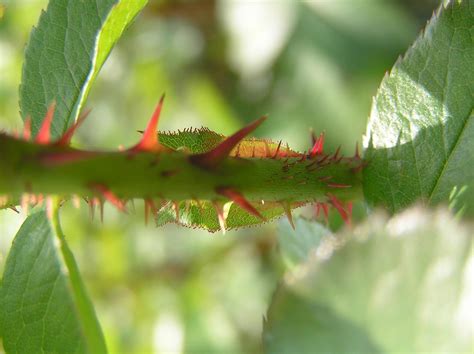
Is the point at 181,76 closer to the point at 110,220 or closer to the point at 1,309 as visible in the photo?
the point at 110,220

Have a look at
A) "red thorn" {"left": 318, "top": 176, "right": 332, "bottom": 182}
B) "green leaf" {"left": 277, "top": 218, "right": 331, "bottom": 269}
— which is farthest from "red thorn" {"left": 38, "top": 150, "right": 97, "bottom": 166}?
"green leaf" {"left": 277, "top": 218, "right": 331, "bottom": 269}

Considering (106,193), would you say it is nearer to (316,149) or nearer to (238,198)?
(238,198)

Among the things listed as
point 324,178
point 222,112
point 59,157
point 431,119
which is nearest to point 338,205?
point 324,178

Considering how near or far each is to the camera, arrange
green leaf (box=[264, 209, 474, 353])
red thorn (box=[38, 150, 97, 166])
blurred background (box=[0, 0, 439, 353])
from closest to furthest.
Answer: green leaf (box=[264, 209, 474, 353]), red thorn (box=[38, 150, 97, 166]), blurred background (box=[0, 0, 439, 353])

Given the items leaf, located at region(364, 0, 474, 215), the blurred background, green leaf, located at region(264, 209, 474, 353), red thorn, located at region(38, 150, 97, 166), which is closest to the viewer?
green leaf, located at region(264, 209, 474, 353)

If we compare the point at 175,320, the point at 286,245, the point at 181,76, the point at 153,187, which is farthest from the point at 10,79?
the point at 153,187

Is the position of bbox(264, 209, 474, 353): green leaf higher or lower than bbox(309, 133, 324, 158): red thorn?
lower

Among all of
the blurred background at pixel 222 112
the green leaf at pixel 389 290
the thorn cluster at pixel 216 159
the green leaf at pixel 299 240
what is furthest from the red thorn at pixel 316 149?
the blurred background at pixel 222 112

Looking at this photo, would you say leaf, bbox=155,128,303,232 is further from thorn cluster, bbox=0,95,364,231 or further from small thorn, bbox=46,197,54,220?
small thorn, bbox=46,197,54,220
